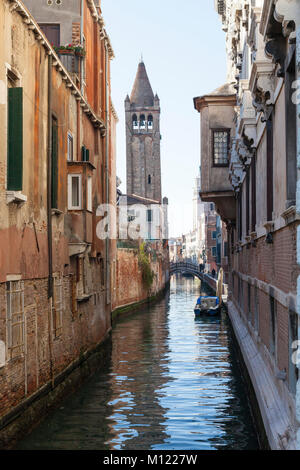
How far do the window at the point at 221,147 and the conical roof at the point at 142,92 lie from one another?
62.6 m

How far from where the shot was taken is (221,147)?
925 inches

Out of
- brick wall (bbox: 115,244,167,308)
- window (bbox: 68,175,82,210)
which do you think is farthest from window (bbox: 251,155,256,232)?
brick wall (bbox: 115,244,167,308)

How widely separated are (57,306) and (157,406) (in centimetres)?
253

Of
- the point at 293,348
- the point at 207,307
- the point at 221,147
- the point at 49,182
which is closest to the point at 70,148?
the point at 49,182

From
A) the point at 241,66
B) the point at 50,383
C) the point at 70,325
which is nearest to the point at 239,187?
the point at 241,66

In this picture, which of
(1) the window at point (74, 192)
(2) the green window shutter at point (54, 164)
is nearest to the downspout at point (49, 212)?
(2) the green window shutter at point (54, 164)

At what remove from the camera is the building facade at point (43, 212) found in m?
9.35

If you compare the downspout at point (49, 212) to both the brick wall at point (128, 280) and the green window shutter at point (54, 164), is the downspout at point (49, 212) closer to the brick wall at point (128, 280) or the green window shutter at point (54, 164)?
the green window shutter at point (54, 164)

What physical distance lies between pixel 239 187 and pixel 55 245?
904cm

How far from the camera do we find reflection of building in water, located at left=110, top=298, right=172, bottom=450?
10.8 meters

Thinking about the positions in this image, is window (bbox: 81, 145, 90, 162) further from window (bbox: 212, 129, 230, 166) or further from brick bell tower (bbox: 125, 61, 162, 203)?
brick bell tower (bbox: 125, 61, 162, 203)

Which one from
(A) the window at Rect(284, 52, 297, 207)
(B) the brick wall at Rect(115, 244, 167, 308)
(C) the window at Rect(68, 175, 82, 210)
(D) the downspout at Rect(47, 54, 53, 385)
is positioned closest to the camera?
(A) the window at Rect(284, 52, 297, 207)

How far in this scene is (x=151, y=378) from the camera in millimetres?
16125

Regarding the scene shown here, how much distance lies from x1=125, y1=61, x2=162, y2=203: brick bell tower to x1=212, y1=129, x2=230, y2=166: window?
192 feet
